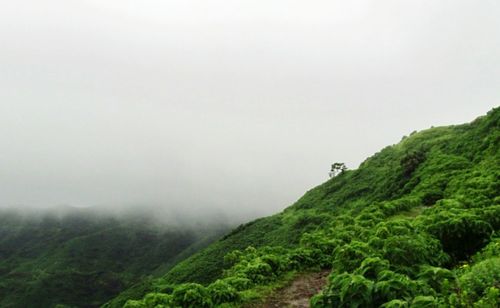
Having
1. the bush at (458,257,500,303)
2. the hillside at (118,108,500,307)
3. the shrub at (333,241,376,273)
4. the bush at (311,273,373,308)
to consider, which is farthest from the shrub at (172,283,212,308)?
the bush at (458,257,500,303)

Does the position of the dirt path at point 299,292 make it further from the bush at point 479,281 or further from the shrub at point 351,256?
the bush at point 479,281

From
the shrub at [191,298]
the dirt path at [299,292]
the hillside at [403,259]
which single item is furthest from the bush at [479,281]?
the shrub at [191,298]

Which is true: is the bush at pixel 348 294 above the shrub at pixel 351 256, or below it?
below

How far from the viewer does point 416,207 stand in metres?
31.9

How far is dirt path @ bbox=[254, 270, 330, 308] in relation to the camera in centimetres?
1535

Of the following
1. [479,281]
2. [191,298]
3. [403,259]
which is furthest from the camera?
[191,298]

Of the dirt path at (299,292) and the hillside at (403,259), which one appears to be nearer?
the hillside at (403,259)

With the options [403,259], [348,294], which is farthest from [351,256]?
[348,294]

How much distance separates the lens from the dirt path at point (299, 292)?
604 inches

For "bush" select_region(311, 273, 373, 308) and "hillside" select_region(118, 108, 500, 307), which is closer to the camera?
"hillside" select_region(118, 108, 500, 307)

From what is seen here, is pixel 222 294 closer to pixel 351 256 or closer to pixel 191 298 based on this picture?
pixel 191 298

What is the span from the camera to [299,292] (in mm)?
16578

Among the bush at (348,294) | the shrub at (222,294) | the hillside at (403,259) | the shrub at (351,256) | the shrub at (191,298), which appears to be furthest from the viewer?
the shrub at (222,294)

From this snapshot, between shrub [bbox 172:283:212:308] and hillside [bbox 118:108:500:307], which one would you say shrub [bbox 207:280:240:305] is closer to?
hillside [bbox 118:108:500:307]
